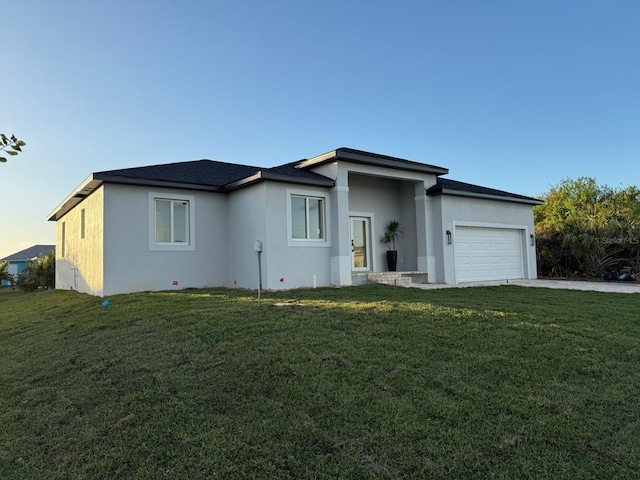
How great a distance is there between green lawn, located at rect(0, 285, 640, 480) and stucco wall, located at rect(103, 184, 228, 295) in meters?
4.44

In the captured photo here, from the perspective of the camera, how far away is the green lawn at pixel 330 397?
9.27ft

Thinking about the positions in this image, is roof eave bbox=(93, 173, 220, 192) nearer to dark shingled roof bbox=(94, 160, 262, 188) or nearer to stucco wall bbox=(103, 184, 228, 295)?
dark shingled roof bbox=(94, 160, 262, 188)

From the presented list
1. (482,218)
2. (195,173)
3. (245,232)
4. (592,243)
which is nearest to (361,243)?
(245,232)

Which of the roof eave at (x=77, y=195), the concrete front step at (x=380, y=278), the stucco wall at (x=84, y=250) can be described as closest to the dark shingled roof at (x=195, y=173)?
the roof eave at (x=77, y=195)

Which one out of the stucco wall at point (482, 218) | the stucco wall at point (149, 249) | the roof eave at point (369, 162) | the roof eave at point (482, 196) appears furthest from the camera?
the stucco wall at point (482, 218)

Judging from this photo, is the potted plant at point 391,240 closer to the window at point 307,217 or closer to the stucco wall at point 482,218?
the stucco wall at point 482,218

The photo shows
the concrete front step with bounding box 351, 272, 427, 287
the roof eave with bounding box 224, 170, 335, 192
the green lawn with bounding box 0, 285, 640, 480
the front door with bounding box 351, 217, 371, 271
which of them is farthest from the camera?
the front door with bounding box 351, 217, 371, 271

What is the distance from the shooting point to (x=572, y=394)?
378 cm

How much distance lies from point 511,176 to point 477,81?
12.8 metres

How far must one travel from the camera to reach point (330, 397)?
3754 mm

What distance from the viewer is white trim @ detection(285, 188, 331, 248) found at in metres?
11.5

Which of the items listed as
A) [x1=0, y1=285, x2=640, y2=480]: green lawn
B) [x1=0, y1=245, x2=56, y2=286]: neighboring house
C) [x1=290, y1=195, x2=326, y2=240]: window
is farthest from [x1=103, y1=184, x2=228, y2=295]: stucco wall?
[x1=0, y1=245, x2=56, y2=286]: neighboring house

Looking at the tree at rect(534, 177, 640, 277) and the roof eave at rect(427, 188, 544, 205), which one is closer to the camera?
the roof eave at rect(427, 188, 544, 205)

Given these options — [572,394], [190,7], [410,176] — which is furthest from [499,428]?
[190,7]
